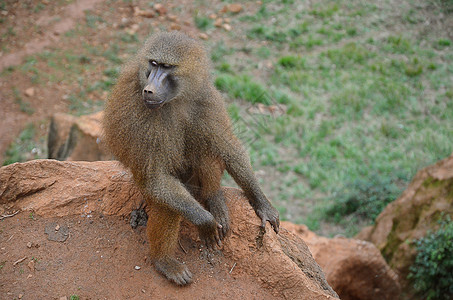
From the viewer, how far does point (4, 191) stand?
4.37 meters

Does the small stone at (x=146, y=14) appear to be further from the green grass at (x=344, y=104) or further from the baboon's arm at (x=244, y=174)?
the baboon's arm at (x=244, y=174)

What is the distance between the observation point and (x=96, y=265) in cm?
396

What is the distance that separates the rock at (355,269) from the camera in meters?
5.86

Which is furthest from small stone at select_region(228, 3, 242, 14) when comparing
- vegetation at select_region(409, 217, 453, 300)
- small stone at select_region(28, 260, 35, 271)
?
small stone at select_region(28, 260, 35, 271)

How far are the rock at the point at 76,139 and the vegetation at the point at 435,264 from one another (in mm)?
4667

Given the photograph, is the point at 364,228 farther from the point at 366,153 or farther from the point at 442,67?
the point at 442,67

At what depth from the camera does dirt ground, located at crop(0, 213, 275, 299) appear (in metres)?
3.73

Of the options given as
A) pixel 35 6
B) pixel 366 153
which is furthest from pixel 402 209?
pixel 35 6

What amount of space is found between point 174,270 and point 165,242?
25cm

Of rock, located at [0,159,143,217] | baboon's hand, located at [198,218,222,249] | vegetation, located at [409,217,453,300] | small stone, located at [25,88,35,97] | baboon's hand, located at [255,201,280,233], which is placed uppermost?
baboon's hand, located at [255,201,280,233]

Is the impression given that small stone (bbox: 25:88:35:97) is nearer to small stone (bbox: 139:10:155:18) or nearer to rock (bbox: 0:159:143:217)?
small stone (bbox: 139:10:155:18)

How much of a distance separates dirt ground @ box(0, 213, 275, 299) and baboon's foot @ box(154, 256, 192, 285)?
0.07 metres

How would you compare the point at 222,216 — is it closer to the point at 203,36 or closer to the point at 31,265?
the point at 31,265

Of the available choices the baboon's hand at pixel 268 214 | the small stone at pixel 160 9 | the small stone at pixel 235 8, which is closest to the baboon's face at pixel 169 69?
the baboon's hand at pixel 268 214
